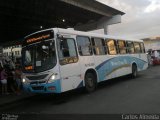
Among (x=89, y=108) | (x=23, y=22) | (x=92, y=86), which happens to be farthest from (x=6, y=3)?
(x=89, y=108)

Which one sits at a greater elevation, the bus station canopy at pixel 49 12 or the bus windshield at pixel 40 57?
the bus station canopy at pixel 49 12

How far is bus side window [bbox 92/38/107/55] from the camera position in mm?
13664

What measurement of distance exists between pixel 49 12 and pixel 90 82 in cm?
1447

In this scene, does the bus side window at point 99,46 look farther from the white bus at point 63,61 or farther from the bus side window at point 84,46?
the bus side window at point 84,46

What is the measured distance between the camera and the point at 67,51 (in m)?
11.4

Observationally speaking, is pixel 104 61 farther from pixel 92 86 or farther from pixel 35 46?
pixel 35 46

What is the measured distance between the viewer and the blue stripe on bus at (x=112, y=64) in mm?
13719

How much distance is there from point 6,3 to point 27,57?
10851 millimetres

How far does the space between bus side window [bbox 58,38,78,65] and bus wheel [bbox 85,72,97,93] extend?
124 centimetres

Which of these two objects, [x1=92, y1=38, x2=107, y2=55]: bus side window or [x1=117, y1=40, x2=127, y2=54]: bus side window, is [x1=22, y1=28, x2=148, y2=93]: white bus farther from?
[x1=117, y1=40, x2=127, y2=54]: bus side window

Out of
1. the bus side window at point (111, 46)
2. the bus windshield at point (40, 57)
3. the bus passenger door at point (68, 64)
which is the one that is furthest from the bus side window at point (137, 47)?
the bus windshield at point (40, 57)

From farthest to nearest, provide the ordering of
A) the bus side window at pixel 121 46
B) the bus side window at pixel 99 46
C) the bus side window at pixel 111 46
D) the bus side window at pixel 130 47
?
the bus side window at pixel 130 47 < the bus side window at pixel 121 46 < the bus side window at pixel 111 46 < the bus side window at pixel 99 46

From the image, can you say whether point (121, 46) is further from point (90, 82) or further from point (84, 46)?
point (90, 82)

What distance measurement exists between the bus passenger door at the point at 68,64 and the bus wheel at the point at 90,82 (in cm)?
69
